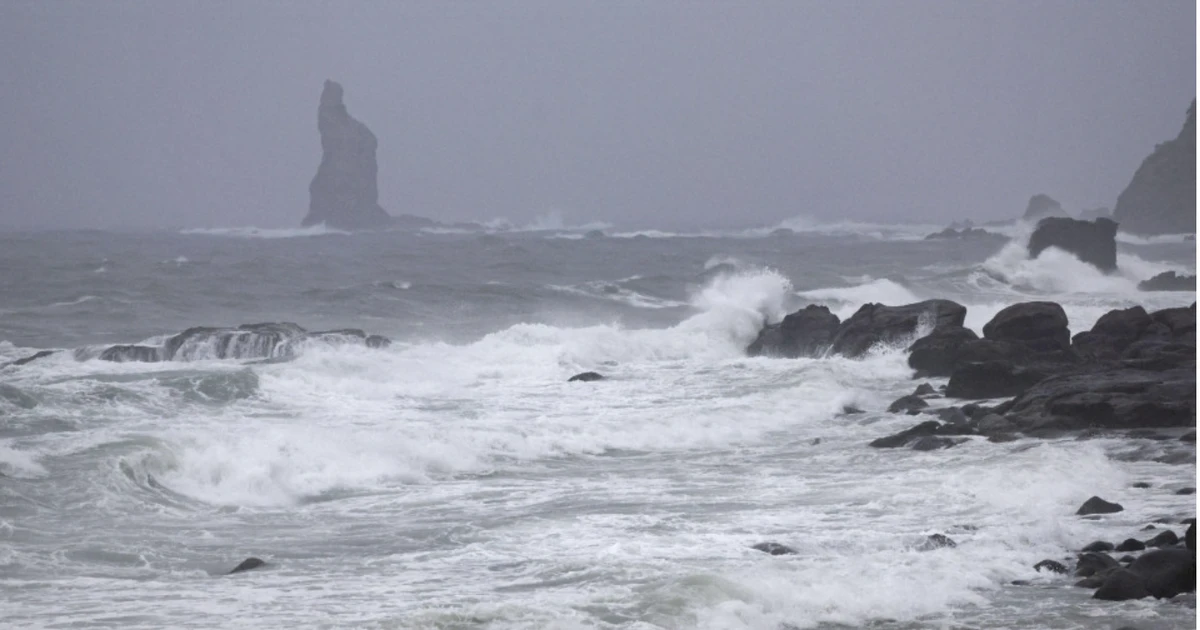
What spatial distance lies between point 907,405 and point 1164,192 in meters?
67.6

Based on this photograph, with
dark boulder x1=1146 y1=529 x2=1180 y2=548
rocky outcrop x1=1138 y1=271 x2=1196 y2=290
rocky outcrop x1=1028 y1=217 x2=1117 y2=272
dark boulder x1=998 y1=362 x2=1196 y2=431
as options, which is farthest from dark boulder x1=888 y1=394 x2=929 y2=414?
rocky outcrop x1=1028 y1=217 x2=1117 y2=272

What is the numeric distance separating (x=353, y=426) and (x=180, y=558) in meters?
7.16

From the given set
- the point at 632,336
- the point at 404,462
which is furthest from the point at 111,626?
the point at 632,336

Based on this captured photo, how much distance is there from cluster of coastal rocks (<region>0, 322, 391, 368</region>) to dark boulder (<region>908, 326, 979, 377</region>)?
10.6 metres

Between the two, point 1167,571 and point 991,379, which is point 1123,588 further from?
point 991,379

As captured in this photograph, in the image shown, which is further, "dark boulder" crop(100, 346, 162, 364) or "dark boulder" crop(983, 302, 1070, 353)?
"dark boulder" crop(100, 346, 162, 364)

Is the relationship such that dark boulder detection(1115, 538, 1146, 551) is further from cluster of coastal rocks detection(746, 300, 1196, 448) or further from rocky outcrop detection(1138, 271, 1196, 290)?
rocky outcrop detection(1138, 271, 1196, 290)

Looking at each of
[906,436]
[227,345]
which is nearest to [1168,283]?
[906,436]

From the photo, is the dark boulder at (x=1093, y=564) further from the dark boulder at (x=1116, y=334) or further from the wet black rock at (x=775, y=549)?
the dark boulder at (x=1116, y=334)

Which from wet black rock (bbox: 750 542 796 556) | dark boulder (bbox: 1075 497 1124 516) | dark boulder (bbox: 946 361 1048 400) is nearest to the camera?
wet black rock (bbox: 750 542 796 556)

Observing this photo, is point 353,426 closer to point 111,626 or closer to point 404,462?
point 404,462

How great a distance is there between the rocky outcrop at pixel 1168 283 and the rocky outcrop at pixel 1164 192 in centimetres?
3914

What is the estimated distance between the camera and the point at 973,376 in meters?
20.5

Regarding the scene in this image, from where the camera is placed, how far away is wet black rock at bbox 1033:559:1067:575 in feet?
34.8
